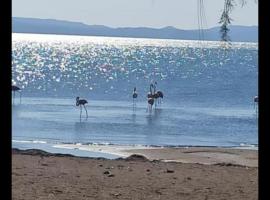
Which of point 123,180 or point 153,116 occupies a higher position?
point 153,116

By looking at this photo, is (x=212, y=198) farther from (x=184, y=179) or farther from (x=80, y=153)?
(x=80, y=153)

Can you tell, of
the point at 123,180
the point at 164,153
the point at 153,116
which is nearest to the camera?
the point at 123,180

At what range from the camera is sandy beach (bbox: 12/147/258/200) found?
738 cm

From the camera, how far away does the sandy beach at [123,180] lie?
7379 millimetres

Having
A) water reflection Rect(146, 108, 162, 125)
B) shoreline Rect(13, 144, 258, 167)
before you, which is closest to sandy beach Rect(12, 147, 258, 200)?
shoreline Rect(13, 144, 258, 167)

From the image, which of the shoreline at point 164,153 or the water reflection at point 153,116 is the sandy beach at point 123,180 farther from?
the water reflection at point 153,116

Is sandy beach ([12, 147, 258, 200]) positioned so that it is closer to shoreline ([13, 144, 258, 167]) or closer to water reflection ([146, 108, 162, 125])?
shoreline ([13, 144, 258, 167])

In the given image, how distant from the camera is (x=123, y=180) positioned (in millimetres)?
8641

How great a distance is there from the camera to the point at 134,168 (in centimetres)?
1019

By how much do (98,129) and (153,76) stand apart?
46528 mm

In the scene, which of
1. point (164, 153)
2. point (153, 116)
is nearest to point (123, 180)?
point (164, 153)

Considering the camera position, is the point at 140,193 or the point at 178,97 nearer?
the point at 140,193

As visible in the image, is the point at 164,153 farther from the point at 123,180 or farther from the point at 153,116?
the point at 153,116
